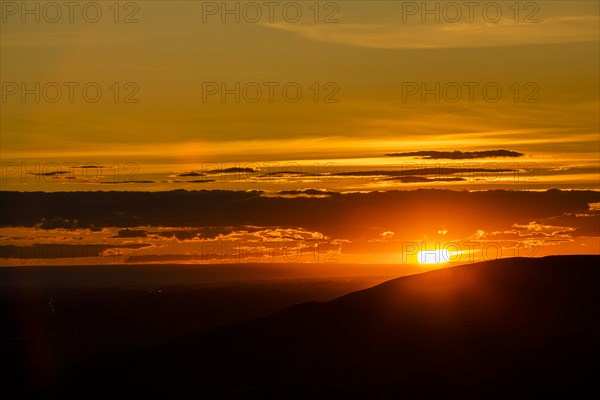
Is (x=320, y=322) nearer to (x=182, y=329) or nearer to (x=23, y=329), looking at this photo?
(x=182, y=329)

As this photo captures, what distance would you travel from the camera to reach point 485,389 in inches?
2899

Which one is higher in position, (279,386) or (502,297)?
(502,297)

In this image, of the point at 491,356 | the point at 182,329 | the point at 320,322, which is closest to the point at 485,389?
the point at 491,356

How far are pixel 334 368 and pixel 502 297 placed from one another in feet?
45.4

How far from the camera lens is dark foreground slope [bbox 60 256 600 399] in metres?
74.9

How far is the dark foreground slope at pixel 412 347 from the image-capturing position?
74875 millimetres

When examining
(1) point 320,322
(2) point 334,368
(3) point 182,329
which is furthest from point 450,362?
(3) point 182,329

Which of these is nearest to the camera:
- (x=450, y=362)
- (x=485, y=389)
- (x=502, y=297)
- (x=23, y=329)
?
(x=485, y=389)

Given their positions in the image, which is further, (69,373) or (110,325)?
(110,325)

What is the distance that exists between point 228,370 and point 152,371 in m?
7.13

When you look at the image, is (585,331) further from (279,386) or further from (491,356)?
(279,386)

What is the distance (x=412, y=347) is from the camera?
270 feet

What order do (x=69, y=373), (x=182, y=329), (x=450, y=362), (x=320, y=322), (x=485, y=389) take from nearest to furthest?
(x=485, y=389)
(x=450, y=362)
(x=320, y=322)
(x=69, y=373)
(x=182, y=329)

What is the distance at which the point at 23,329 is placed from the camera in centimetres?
19588
